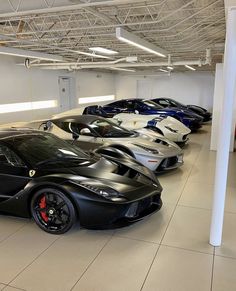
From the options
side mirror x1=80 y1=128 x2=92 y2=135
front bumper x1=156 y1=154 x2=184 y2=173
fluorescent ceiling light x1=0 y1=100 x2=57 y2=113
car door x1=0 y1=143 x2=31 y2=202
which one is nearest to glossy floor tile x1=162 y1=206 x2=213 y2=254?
front bumper x1=156 y1=154 x2=184 y2=173

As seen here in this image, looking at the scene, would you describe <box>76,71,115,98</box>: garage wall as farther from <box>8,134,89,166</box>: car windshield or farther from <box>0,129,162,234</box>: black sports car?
<box>0,129,162,234</box>: black sports car

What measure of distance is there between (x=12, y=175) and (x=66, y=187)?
76 centimetres

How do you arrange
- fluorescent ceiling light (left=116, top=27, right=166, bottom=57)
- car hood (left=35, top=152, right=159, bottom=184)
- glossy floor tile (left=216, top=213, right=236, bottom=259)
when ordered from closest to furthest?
glossy floor tile (left=216, top=213, right=236, bottom=259), car hood (left=35, top=152, right=159, bottom=184), fluorescent ceiling light (left=116, top=27, right=166, bottom=57)

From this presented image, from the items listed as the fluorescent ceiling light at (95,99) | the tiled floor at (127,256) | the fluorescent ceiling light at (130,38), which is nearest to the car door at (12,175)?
the tiled floor at (127,256)

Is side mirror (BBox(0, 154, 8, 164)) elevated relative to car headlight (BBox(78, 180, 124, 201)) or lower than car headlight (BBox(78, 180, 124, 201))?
elevated

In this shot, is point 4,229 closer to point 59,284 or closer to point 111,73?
point 59,284

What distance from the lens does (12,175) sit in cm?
311

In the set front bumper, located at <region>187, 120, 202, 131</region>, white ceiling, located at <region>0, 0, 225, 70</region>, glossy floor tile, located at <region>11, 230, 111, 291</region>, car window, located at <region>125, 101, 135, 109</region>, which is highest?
white ceiling, located at <region>0, 0, 225, 70</region>

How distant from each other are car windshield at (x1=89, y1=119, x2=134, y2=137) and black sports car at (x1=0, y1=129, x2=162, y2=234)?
5.47 feet

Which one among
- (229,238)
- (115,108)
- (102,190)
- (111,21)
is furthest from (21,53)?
(229,238)

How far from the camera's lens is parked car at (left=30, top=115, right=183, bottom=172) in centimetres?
460

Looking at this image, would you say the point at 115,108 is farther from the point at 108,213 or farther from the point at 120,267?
the point at 120,267

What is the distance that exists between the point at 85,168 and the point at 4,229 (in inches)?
44.9

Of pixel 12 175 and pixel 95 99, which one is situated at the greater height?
pixel 95 99
